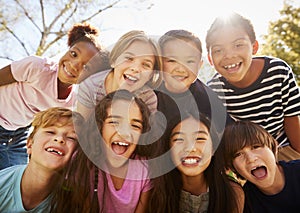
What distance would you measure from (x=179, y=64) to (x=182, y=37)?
0.80ft

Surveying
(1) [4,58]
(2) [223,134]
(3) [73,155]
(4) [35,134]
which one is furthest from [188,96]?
(1) [4,58]

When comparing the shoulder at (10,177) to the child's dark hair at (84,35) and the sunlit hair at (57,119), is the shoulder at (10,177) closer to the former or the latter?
the sunlit hair at (57,119)

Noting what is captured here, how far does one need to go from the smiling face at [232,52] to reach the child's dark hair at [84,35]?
972 mm

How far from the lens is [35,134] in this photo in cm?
263

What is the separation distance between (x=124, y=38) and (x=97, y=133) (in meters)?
0.82

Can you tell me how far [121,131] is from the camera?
2506 mm

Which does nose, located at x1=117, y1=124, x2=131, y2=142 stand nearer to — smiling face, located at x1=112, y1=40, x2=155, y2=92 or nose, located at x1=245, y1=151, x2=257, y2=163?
smiling face, located at x1=112, y1=40, x2=155, y2=92

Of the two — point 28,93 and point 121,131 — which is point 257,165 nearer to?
point 121,131

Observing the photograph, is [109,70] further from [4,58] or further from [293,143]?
[4,58]

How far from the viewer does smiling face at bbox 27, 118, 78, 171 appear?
8.07 feet

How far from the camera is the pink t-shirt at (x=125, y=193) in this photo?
249cm

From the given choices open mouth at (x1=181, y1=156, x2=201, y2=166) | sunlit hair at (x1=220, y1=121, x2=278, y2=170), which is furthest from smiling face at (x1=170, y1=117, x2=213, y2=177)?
sunlit hair at (x1=220, y1=121, x2=278, y2=170)

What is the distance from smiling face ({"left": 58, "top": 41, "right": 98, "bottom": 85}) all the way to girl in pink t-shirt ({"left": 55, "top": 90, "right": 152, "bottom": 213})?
49cm

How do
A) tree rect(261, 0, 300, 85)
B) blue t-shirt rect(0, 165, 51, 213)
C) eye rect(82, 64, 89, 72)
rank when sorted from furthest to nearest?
tree rect(261, 0, 300, 85), eye rect(82, 64, 89, 72), blue t-shirt rect(0, 165, 51, 213)
